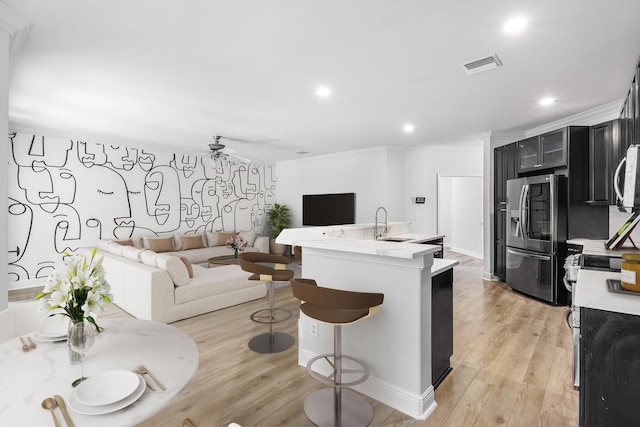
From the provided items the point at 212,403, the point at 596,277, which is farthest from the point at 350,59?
the point at 212,403

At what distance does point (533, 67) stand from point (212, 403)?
3824mm

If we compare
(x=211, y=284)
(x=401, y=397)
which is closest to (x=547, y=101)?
(x=401, y=397)

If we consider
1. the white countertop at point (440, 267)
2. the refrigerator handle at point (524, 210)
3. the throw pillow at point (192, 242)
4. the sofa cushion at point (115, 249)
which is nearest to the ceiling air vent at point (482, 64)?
the white countertop at point (440, 267)

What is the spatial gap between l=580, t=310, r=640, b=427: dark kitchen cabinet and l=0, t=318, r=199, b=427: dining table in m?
1.77

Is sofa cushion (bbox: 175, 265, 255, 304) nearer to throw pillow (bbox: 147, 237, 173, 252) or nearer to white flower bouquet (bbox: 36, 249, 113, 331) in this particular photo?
throw pillow (bbox: 147, 237, 173, 252)

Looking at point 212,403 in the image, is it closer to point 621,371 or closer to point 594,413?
point 594,413

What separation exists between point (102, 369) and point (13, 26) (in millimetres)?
2379

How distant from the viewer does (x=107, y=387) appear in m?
1.09

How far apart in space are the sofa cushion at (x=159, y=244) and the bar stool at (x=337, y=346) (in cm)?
529

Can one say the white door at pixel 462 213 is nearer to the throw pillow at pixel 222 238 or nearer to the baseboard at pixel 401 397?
A: the throw pillow at pixel 222 238

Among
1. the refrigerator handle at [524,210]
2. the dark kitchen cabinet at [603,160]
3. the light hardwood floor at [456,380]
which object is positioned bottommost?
the light hardwood floor at [456,380]

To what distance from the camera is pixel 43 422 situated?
93 cm

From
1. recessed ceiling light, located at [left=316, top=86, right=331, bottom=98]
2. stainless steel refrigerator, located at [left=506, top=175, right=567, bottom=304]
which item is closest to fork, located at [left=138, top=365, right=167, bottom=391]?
recessed ceiling light, located at [left=316, top=86, right=331, bottom=98]

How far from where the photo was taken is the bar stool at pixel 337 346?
1816 mm
